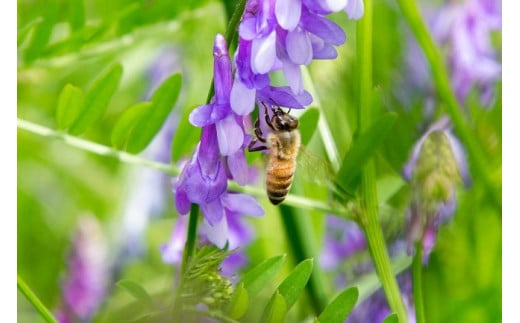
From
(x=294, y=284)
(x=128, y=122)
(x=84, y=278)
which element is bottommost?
(x=84, y=278)

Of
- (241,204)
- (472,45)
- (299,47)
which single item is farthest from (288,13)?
(472,45)

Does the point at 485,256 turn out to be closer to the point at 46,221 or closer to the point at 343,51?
the point at 343,51

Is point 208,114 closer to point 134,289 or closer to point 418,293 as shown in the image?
point 134,289

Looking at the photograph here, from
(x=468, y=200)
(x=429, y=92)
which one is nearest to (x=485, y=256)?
(x=468, y=200)

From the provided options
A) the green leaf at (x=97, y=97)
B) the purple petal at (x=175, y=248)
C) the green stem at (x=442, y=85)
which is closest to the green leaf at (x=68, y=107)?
the green leaf at (x=97, y=97)

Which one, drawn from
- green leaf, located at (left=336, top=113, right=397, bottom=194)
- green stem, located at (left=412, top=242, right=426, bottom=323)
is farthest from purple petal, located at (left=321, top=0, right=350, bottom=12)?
green stem, located at (left=412, top=242, right=426, bottom=323)
